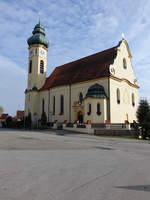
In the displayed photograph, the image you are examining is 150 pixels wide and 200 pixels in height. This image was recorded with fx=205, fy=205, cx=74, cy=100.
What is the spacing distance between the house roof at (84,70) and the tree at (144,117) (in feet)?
23.5

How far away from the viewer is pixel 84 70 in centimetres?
3566

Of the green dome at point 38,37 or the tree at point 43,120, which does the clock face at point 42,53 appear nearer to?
the green dome at point 38,37

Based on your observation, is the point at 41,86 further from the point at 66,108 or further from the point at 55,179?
the point at 55,179

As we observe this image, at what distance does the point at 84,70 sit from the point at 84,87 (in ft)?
12.9

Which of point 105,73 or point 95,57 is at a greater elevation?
point 95,57

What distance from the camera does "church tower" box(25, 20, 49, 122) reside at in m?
42.5

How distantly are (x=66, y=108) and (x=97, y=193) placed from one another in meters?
31.3

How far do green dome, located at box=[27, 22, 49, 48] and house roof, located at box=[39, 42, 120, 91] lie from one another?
21.5ft

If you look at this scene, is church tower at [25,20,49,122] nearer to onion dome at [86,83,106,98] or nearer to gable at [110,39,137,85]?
onion dome at [86,83,106,98]

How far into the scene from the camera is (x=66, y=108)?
35.8 m

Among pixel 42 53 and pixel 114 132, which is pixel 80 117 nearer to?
pixel 114 132

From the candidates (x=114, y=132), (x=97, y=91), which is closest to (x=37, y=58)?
(x=97, y=91)

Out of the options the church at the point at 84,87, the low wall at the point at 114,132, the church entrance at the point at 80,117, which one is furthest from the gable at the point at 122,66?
the low wall at the point at 114,132

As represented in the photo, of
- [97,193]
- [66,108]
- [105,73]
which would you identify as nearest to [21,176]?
[97,193]
